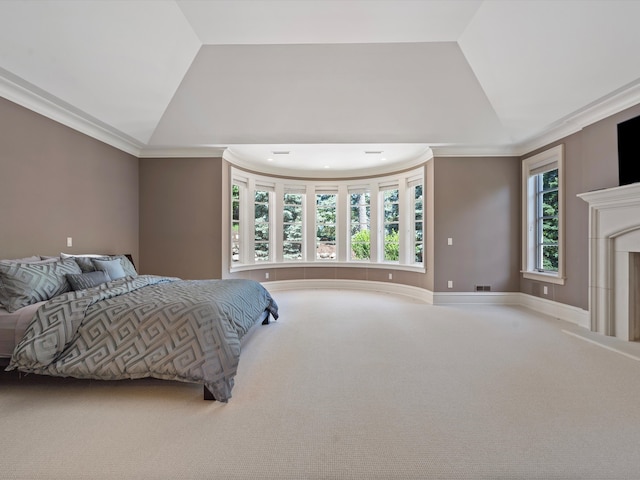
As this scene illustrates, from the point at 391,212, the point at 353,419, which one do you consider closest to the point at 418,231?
the point at 391,212

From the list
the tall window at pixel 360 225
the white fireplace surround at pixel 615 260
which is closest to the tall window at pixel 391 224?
the tall window at pixel 360 225

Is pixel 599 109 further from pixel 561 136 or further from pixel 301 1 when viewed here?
pixel 301 1

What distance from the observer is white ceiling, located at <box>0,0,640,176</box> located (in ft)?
9.93

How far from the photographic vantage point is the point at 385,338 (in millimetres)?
3594

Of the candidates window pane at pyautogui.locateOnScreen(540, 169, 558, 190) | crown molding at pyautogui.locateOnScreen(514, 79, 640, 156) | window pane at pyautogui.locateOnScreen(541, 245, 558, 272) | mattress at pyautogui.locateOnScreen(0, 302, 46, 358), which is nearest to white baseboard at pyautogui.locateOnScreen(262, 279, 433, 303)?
window pane at pyautogui.locateOnScreen(541, 245, 558, 272)

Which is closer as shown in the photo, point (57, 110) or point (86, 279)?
point (86, 279)

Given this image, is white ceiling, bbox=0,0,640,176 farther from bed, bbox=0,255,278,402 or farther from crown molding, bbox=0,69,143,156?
bed, bbox=0,255,278,402

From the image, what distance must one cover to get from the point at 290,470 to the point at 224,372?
89cm

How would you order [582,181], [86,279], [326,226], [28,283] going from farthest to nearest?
1. [326,226]
2. [582,181]
3. [86,279]
4. [28,283]

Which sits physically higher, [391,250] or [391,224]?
[391,224]

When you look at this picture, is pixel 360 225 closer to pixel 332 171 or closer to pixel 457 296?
pixel 332 171

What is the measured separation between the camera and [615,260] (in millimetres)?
3709

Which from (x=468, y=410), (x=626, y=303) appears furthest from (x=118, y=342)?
(x=626, y=303)

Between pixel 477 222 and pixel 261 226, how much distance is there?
14.7ft
